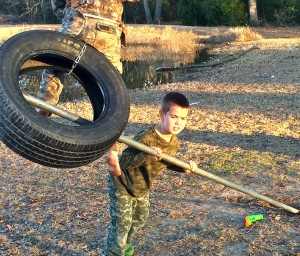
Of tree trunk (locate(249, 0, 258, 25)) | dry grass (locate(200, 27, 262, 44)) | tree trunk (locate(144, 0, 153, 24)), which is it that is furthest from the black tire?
tree trunk (locate(144, 0, 153, 24))

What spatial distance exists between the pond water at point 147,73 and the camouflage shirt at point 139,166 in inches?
533

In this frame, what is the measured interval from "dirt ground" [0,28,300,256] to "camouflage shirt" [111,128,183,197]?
3.38 ft

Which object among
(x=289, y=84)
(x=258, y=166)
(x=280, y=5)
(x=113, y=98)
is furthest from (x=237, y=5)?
(x=113, y=98)

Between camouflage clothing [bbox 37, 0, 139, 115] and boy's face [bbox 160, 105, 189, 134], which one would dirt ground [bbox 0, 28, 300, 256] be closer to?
boy's face [bbox 160, 105, 189, 134]

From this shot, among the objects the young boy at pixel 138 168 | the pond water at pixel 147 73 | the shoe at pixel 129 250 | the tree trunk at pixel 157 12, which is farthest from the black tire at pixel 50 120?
the tree trunk at pixel 157 12

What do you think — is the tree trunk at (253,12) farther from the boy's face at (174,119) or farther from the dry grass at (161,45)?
the boy's face at (174,119)

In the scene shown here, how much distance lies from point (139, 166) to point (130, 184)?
0.16m

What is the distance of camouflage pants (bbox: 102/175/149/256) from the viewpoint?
13.5 ft

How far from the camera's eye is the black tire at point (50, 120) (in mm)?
3318

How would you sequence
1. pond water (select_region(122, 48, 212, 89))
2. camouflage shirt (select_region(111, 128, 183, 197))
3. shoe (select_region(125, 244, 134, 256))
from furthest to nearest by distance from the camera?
pond water (select_region(122, 48, 212, 89)), shoe (select_region(125, 244, 134, 256)), camouflage shirt (select_region(111, 128, 183, 197))

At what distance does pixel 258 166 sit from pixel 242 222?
75.1 inches

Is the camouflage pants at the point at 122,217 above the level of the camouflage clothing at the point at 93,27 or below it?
below

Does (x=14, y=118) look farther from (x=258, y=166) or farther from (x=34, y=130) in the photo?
(x=258, y=166)

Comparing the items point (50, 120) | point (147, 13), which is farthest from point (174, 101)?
point (147, 13)
